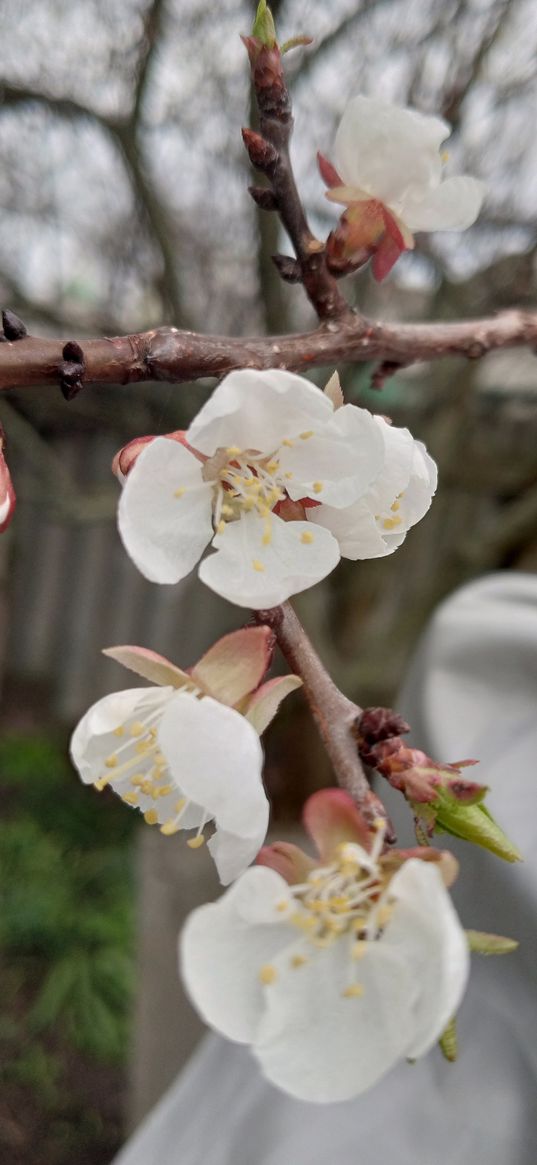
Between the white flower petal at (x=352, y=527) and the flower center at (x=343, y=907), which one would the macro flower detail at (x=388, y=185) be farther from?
the flower center at (x=343, y=907)

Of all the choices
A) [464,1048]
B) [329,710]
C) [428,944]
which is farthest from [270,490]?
[464,1048]

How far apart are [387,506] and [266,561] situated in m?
0.08

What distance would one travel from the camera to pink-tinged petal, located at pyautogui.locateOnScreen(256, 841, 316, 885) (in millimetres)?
333

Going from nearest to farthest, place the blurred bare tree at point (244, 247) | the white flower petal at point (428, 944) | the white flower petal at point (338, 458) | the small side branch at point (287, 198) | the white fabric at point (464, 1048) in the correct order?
1. the white flower petal at point (428, 944)
2. the white flower petal at point (338, 458)
3. the small side branch at point (287, 198)
4. the white fabric at point (464, 1048)
5. the blurred bare tree at point (244, 247)

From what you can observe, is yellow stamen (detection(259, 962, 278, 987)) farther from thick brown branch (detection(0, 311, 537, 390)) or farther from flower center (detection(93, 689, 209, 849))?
thick brown branch (detection(0, 311, 537, 390))

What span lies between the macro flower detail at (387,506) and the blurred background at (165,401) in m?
1.00

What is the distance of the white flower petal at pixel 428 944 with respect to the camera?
0.90ft

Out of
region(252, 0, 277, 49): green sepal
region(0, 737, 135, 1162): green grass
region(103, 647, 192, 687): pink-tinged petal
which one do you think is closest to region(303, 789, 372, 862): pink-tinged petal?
region(103, 647, 192, 687): pink-tinged petal

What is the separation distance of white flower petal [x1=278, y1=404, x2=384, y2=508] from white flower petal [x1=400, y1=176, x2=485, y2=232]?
190 mm

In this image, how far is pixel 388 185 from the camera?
1.59ft

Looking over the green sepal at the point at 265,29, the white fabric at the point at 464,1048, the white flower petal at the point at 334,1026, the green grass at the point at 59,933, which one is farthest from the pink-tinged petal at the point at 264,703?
the green grass at the point at 59,933

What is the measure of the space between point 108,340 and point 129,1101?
2021 mm

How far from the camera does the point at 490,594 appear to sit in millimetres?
1199

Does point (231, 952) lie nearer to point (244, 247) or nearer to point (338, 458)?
point (338, 458)
